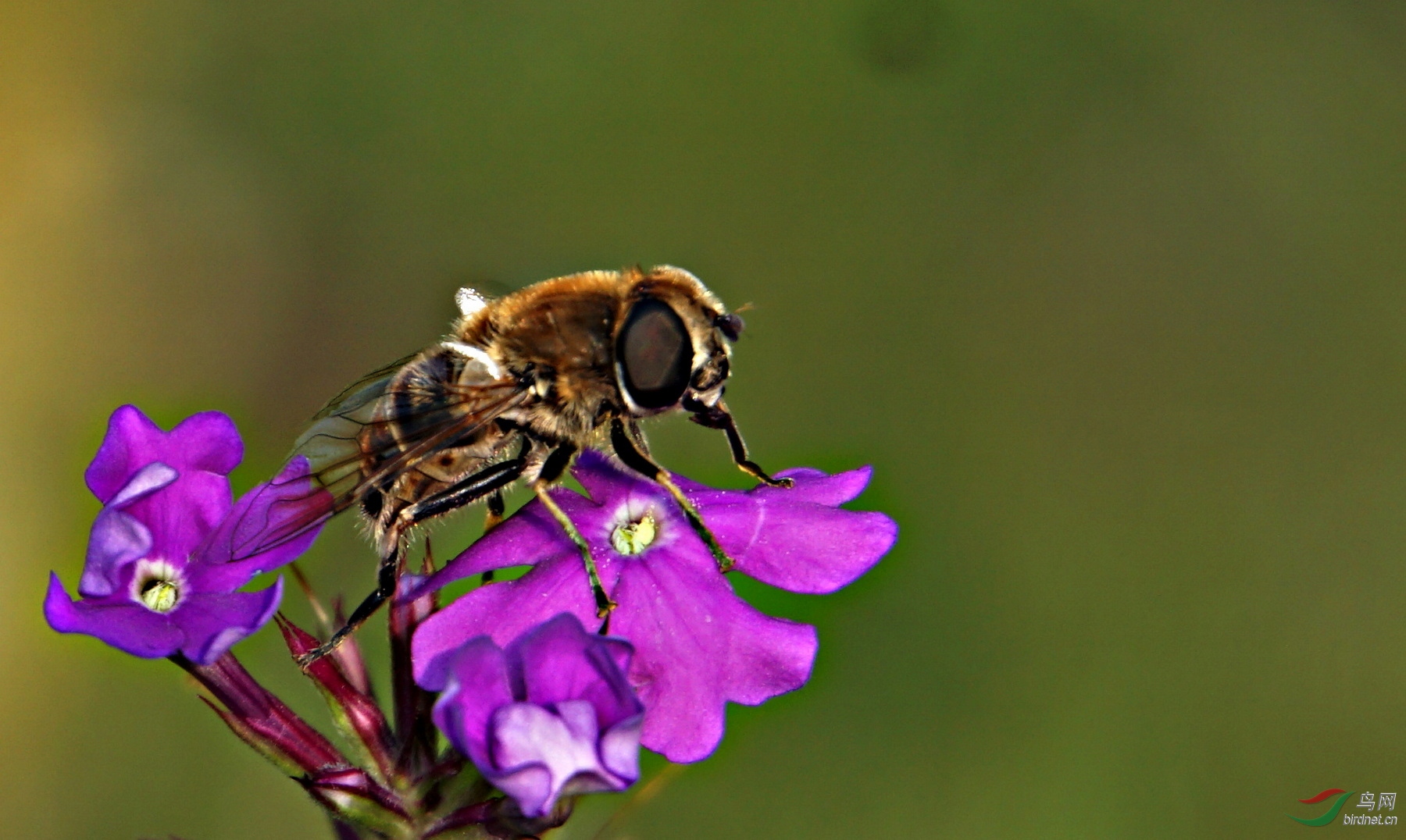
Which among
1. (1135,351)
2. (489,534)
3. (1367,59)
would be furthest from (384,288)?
(1367,59)

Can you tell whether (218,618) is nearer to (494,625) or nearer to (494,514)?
(494,625)

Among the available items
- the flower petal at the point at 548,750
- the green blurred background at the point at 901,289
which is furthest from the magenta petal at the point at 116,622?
the green blurred background at the point at 901,289

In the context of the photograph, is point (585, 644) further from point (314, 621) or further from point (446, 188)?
point (446, 188)

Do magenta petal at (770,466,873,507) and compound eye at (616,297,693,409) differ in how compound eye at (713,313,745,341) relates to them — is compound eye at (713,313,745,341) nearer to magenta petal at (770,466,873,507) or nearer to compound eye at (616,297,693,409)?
compound eye at (616,297,693,409)

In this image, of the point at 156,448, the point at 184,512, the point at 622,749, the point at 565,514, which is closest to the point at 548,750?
the point at 622,749

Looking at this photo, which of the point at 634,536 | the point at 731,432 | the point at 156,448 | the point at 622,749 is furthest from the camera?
the point at 731,432

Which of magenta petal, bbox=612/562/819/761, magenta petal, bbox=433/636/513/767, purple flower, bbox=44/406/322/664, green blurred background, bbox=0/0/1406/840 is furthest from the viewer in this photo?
green blurred background, bbox=0/0/1406/840

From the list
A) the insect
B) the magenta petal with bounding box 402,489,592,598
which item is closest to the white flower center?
the insect
